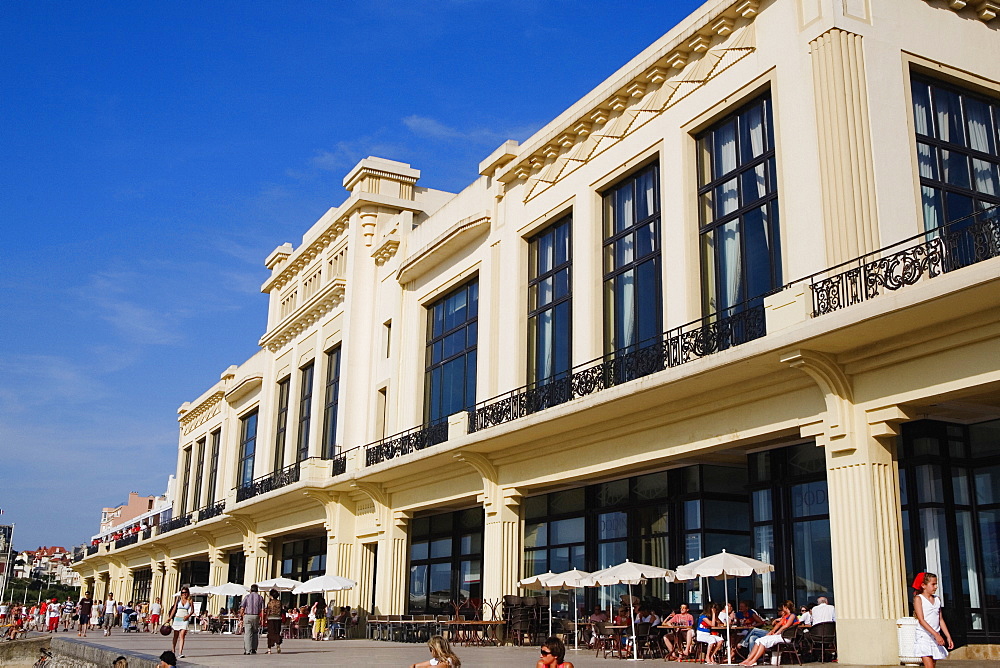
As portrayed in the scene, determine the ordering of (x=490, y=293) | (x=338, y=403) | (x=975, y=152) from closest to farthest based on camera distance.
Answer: (x=975, y=152) → (x=490, y=293) → (x=338, y=403)

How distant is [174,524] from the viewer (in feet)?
161

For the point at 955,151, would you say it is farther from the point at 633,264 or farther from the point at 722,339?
the point at 633,264

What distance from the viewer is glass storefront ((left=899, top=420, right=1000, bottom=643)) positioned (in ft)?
47.4

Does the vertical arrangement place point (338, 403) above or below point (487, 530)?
above

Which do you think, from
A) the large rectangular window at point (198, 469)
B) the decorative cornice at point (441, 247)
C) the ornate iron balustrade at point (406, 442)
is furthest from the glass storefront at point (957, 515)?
the large rectangular window at point (198, 469)

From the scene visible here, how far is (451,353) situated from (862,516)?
14504 mm

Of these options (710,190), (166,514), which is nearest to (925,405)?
(710,190)

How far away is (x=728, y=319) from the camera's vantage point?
15.9 metres

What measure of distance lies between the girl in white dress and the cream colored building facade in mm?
3603

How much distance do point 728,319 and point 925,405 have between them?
11.7ft

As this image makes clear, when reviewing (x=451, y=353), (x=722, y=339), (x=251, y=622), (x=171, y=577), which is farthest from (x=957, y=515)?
(x=171, y=577)

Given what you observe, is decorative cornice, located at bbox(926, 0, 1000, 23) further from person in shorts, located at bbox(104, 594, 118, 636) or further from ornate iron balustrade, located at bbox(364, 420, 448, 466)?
person in shorts, located at bbox(104, 594, 118, 636)

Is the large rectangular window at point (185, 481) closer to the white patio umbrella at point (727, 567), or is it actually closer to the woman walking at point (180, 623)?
the woman walking at point (180, 623)

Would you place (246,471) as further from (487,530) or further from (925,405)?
(925,405)
